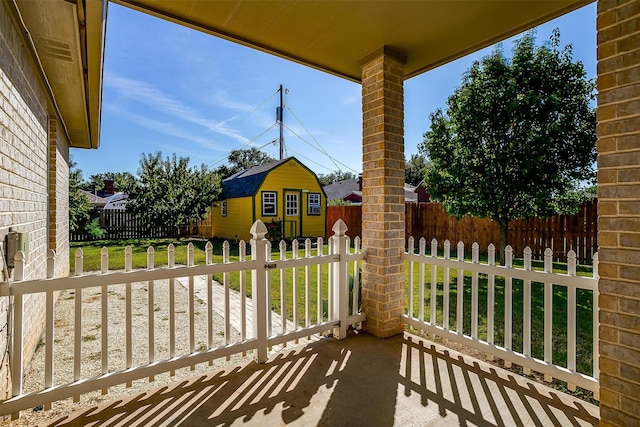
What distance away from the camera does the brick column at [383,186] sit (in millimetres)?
3170

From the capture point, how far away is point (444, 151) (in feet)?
26.7

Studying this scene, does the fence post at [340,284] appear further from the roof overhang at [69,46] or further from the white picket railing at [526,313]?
the roof overhang at [69,46]

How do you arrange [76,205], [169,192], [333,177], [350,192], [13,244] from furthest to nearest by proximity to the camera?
[333,177], [350,192], [169,192], [76,205], [13,244]

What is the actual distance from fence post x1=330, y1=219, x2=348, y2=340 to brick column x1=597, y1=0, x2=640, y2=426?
6.83 feet

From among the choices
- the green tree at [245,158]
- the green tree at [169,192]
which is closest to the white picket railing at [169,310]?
the green tree at [169,192]

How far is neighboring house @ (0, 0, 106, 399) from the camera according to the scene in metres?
2.01

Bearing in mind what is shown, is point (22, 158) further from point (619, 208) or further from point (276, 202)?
point (276, 202)

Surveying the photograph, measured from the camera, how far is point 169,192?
14.6 m

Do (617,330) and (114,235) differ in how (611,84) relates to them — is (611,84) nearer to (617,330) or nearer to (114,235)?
(617,330)

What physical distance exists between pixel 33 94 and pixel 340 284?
12.0 feet

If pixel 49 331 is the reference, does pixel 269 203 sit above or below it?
above

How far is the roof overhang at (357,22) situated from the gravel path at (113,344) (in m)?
2.88

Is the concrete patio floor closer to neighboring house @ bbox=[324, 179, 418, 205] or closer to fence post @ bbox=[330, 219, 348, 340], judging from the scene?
fence post @ bbox=[330, 219, 348, 340]

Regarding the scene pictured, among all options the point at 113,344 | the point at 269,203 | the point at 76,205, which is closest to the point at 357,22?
the point at 113,344
